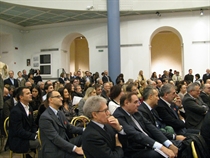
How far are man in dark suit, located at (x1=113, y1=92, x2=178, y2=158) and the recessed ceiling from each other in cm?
921

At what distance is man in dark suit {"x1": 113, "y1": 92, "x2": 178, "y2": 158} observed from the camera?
8.58ft

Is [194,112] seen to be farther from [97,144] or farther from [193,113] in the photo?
[97,144]

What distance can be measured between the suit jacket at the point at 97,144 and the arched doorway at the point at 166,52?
14018mm

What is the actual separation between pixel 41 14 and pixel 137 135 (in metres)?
10.6

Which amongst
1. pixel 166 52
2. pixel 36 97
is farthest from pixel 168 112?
pixel 166 52

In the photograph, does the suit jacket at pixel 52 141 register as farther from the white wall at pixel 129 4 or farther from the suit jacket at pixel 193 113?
the white wall at pixel 129 4

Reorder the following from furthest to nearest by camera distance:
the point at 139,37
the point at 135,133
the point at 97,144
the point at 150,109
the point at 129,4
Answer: the point at 139,37 → the point at 129,4 → the point at 150,109 → the point at 135,133 → the point at 97,144

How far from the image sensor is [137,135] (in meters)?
2.61

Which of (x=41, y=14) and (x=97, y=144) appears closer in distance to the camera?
(x=97, y=144)

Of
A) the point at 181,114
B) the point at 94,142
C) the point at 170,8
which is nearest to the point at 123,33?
the point at 170,8

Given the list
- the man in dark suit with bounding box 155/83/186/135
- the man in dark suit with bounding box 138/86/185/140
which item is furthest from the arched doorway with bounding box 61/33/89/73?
the man in dark suit with bounding box 138/86/185/140

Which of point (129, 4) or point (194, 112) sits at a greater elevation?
point (129, 4)

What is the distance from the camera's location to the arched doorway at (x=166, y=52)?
51.5ft

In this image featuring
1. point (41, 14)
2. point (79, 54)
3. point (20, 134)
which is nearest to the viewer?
point (20, 134)
